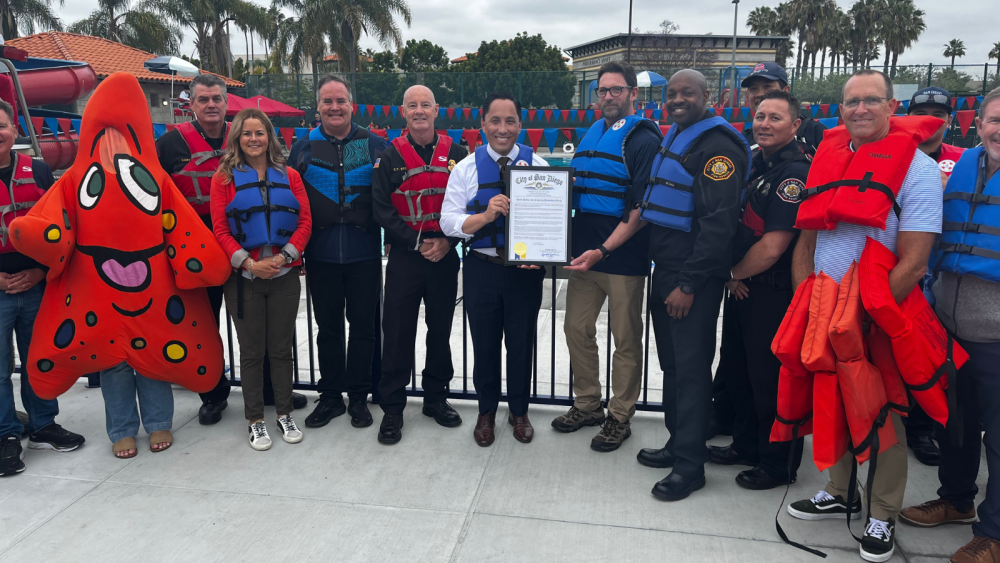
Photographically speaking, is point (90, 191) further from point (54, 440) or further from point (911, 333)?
point (911, 333)

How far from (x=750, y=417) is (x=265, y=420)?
297 centimetres

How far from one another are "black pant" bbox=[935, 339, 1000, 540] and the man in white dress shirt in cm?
206

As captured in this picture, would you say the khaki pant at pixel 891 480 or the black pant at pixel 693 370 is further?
the black pant at pixel 693 370

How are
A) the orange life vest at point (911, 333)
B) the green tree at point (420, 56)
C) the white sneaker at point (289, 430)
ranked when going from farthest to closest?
the green tree at point (420, 56), the white sneaker at point (289, 430), the orange life vest at point (911, 333)

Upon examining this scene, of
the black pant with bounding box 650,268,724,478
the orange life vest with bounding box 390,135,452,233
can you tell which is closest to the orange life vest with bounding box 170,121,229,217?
the orange life vest with bounding box 390,135,452,233

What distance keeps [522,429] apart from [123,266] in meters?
2.41

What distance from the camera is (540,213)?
3.47 metres

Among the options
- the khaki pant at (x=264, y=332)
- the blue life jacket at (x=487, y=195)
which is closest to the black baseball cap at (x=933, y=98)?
the blue life jacket at (x=487, y=195)

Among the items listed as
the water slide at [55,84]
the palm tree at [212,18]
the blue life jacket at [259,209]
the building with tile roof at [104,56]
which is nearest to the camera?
the blue life jacket at [259,209]

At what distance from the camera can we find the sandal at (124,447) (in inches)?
145

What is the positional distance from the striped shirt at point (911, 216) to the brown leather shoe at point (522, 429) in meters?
1.93

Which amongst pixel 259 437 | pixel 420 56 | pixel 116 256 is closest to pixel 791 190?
pixel 259 437

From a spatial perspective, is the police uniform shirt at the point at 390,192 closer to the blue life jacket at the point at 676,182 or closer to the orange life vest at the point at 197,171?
the orange life vest at the point at 197,171

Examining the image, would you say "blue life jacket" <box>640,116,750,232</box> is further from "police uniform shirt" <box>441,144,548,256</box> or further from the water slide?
the water slide
